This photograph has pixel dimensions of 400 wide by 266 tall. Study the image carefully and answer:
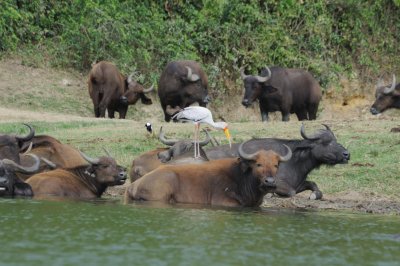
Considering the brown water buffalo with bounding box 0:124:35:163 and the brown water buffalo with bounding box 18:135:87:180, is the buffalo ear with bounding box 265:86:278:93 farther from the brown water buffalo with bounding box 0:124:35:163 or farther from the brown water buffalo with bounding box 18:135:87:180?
the brown water buffalo with bounding box 0:124:35:163

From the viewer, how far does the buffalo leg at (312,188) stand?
1616cm

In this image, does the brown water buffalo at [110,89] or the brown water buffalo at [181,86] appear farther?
the brown water buffalo at [110,89]

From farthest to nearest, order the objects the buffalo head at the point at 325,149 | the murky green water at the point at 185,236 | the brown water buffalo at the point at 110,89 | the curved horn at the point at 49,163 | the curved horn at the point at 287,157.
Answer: the brown water buffalo at the point at 110,89 → the curved horn at the point at 49,163 → the buffalo head at the point at 325,149 → the curved horn at the point at 287,157 → the murky green water at the point at 185,236

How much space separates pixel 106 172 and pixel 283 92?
13.5 m

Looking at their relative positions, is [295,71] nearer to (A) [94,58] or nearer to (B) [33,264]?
(A) [94,58]

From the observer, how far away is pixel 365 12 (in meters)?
36.0

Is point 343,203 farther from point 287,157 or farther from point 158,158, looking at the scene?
point 158,158

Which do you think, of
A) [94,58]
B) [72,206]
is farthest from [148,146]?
[94,58]

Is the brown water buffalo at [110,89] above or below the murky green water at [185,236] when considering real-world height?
above

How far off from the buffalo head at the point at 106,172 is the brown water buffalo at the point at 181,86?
13.2m

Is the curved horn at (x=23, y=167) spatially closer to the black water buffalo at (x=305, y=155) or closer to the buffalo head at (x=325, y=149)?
the black water buffalo at (x=305, y=155)

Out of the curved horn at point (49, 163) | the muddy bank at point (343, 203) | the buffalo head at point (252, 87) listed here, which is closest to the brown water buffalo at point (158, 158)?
the curved horn at point (49, 163)

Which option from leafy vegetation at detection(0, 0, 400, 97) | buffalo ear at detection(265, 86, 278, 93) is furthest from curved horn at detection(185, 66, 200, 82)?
leafy vegetation at detection(0, 0, 400, 97)

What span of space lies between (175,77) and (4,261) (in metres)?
19.9
